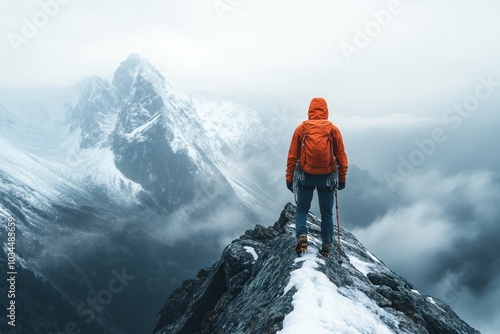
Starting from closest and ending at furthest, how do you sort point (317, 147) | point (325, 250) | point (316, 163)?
point (317, 147)
point (316, 163)
point (325, 250)

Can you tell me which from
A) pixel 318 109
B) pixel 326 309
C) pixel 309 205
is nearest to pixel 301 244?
pixel 309 205

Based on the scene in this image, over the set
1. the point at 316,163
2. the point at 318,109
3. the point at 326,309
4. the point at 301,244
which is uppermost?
the point at 318,109

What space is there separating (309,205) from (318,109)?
11.9 ft

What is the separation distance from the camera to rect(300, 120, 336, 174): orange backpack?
44.0ft

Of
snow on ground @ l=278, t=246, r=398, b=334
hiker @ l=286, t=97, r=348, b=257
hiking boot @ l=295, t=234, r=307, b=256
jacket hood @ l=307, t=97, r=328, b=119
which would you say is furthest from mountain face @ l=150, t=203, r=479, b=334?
jacket hood @ l=307, t=97, r=328, b=119

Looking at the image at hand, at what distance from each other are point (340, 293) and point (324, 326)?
9.13ft

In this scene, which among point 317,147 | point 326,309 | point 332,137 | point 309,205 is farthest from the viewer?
point 309,205

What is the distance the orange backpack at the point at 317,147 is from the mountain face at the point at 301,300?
11.9ft

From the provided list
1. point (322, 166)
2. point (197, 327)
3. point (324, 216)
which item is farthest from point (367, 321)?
point (197, 327)

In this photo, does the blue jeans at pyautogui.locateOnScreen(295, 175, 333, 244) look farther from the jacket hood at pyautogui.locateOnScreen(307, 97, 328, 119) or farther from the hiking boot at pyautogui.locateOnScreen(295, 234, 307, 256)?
the jacket hood at pyautogui.locateOnScreen(307, 97, 328, 119)

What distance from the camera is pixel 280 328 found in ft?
34.9

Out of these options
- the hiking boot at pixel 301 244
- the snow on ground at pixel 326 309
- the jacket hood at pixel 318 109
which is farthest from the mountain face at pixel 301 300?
the jacket hood at pixel 318 109

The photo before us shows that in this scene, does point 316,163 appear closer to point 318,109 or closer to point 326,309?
point 318,109

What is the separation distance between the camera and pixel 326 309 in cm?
1107
